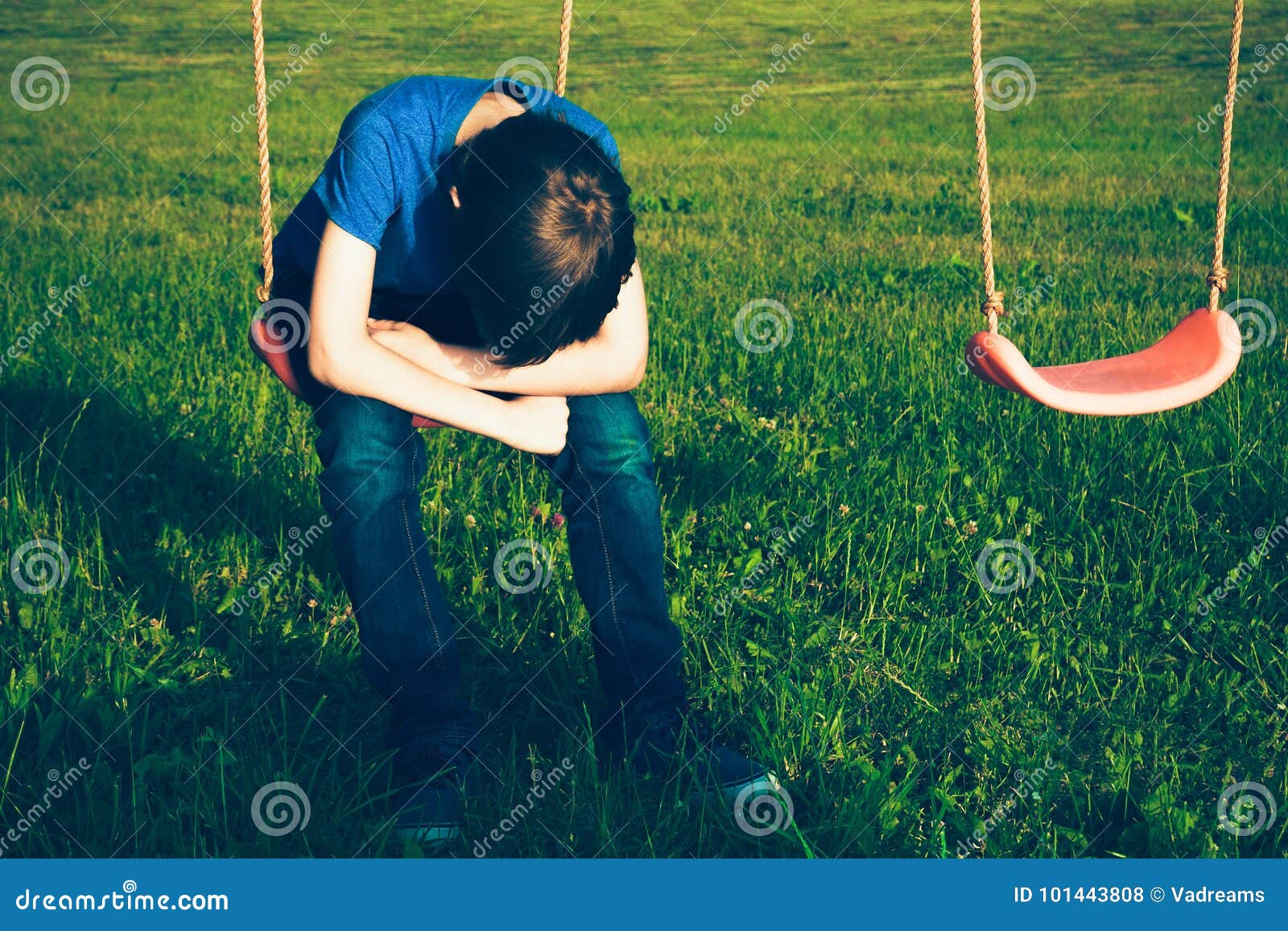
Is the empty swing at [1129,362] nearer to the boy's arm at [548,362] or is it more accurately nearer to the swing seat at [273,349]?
the boy's arm at [548,362]

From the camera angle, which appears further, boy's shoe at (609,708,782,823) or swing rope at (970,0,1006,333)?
boy's shoe at (609,708,782,823)

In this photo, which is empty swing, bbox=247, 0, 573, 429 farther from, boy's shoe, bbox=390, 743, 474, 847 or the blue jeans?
boy's shoe, bbox=390, 743, 474, 847

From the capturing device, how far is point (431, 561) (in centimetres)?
214

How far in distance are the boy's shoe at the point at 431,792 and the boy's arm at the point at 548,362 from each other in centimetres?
70

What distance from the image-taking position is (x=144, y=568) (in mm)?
2771

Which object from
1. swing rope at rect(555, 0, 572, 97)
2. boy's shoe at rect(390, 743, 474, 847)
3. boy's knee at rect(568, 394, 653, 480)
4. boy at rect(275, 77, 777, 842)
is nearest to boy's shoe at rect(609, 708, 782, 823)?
boy at rect(275, 77, 777, 842)

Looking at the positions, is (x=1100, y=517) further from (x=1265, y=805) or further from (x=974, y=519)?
(x=1265, y=805)

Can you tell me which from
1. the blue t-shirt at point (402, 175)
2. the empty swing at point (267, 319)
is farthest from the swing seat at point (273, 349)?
the blue t-shirt at point (402, 175)

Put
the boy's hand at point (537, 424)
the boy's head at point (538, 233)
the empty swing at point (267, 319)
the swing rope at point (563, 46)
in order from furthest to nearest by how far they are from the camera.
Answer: the swing rope at point (563, 46), the boy's hand at point (537, 424), the empty swing at point (267, 319), the boy's head at point (538, 233)

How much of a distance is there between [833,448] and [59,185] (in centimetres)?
740

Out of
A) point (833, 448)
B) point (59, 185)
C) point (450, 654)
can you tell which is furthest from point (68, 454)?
point (59, 185)

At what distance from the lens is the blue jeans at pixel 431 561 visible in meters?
2.00

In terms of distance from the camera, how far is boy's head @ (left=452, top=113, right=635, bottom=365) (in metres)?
1.81

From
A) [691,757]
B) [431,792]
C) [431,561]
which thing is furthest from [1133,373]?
[431,792]
